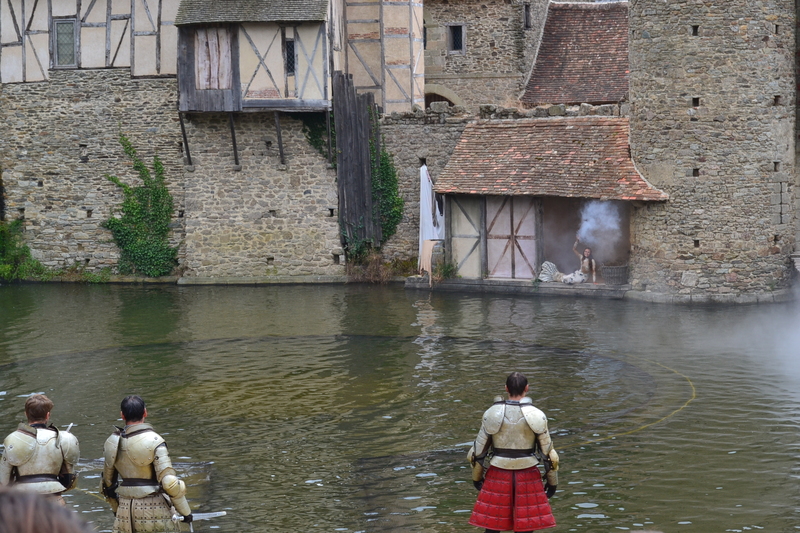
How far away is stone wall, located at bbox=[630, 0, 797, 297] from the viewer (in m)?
17.4

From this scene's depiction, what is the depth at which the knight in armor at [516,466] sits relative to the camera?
22.5ft

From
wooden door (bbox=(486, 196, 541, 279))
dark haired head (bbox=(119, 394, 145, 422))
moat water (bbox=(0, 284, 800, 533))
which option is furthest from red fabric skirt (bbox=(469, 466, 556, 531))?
wooden door (bbox=(486, 196, 541, 279))

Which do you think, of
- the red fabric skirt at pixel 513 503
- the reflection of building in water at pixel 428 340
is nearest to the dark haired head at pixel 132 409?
the red fabric skirt at pixel 513 503

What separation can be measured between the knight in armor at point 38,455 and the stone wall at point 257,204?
1485cm

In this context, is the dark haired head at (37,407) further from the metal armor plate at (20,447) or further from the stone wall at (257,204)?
the stone wall at (257,204)

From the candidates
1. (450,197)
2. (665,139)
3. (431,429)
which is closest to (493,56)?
(450,197)

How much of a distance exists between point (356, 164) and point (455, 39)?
6976 millimetres

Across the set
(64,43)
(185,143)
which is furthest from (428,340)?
(64,43)

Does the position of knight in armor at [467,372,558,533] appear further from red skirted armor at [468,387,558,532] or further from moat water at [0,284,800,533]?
moat water at [0,284,800,533]

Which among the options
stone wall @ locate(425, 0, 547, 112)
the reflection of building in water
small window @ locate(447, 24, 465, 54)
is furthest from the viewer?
small window @ locate(447, 24, 465, 54)

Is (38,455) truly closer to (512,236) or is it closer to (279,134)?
(512,236)

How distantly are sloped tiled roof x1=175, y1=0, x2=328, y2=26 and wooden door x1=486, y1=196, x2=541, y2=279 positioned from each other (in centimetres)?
496

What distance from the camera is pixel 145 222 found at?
22266 mm

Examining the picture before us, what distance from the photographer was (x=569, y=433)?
10461 millimetres
